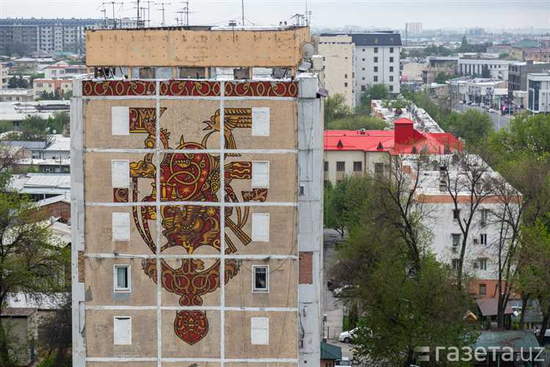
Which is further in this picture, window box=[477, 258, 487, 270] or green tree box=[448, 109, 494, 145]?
green tree box=[448, 109, 494, 145]

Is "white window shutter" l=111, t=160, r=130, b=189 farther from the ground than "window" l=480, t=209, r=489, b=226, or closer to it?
farther from the ground

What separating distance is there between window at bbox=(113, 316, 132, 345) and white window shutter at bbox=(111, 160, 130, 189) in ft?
5.64

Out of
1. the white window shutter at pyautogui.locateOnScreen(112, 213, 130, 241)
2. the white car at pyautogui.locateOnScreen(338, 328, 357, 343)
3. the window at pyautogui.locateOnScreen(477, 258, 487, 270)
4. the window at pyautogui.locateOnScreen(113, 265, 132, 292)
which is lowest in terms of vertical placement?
the white car at pyautogui.locateOnScreen(338, 328, 357, 343)

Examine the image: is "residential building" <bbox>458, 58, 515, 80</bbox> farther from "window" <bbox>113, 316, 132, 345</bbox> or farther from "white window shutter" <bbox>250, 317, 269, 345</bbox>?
"window" <bbox>113, 316, 132, 345</bbox>

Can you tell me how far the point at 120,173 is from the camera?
711 inches

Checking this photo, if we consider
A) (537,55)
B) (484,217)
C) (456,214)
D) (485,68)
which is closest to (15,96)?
(485,68)

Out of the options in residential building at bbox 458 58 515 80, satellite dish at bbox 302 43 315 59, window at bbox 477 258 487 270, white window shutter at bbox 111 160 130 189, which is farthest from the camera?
residential building at bbox 458 58 515 80

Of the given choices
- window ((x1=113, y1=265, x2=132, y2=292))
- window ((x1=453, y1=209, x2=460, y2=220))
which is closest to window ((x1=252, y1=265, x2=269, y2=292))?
Answer: window ((x1=113, y1=265, x2=132, y2=292))

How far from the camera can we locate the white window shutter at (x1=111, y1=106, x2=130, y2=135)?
17953 millimetres

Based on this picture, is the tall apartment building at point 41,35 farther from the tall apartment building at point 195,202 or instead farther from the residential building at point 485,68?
the tall apartment building at point 195,202

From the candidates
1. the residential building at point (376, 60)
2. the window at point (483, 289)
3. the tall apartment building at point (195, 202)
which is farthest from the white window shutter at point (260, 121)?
the residential building at point (376, 60)

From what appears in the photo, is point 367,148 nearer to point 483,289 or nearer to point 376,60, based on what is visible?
point 483,289

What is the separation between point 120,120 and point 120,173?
68cm

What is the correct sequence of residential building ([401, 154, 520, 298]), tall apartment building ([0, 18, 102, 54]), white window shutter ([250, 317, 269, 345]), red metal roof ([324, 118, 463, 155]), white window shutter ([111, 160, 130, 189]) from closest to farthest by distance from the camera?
white window shutter ([111, 160, 130, 189]) → white window shutter ([250, 317, 269, 345]) → residential building ([401, 154, 520, 298]) → red metal roof ([324, 118, 463, 155]) → tall apartment building ([0, 18, 102, 54])
